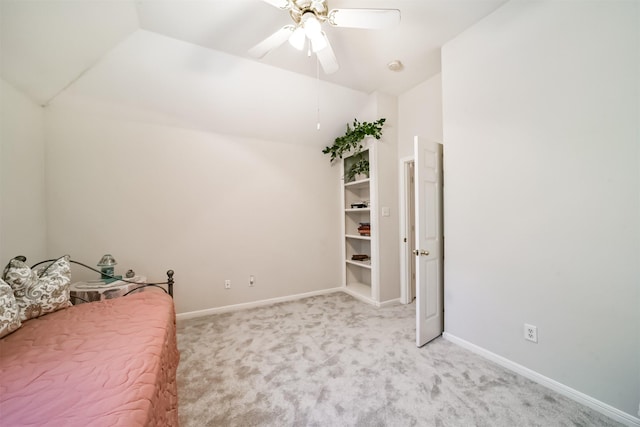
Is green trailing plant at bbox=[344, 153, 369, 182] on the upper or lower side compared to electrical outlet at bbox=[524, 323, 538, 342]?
upper

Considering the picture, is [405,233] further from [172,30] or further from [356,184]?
[172,30]

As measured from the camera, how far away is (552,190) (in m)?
1.75

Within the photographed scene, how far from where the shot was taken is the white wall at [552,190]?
4.85ft

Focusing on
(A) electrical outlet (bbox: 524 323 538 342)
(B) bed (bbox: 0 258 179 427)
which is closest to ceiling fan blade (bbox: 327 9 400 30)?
(B) bed (bbox: 0 258 179 427)

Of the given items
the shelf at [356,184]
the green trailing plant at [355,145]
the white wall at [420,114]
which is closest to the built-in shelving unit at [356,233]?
the shelf at [356,184]

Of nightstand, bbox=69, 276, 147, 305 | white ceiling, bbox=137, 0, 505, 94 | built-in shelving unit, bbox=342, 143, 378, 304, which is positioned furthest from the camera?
built-in shelving unit, bbox=342, 143, 378, 304

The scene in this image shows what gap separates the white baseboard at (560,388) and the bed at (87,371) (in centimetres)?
237

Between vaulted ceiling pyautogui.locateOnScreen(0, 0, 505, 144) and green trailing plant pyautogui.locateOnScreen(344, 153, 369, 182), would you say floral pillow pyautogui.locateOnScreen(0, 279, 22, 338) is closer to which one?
vaulted ceiling pyautogui.locateOnScreen(0, 0, 505, 144)

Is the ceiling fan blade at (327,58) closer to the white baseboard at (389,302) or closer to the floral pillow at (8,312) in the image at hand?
the floral pillow at (8,312)

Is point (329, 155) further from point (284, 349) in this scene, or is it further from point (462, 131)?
point (284, 349)

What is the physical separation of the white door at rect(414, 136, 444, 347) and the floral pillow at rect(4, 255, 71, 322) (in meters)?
2.93

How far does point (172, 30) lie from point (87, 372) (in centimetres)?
263

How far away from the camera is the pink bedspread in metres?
0.83

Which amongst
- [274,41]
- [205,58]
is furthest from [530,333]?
[205,58]
